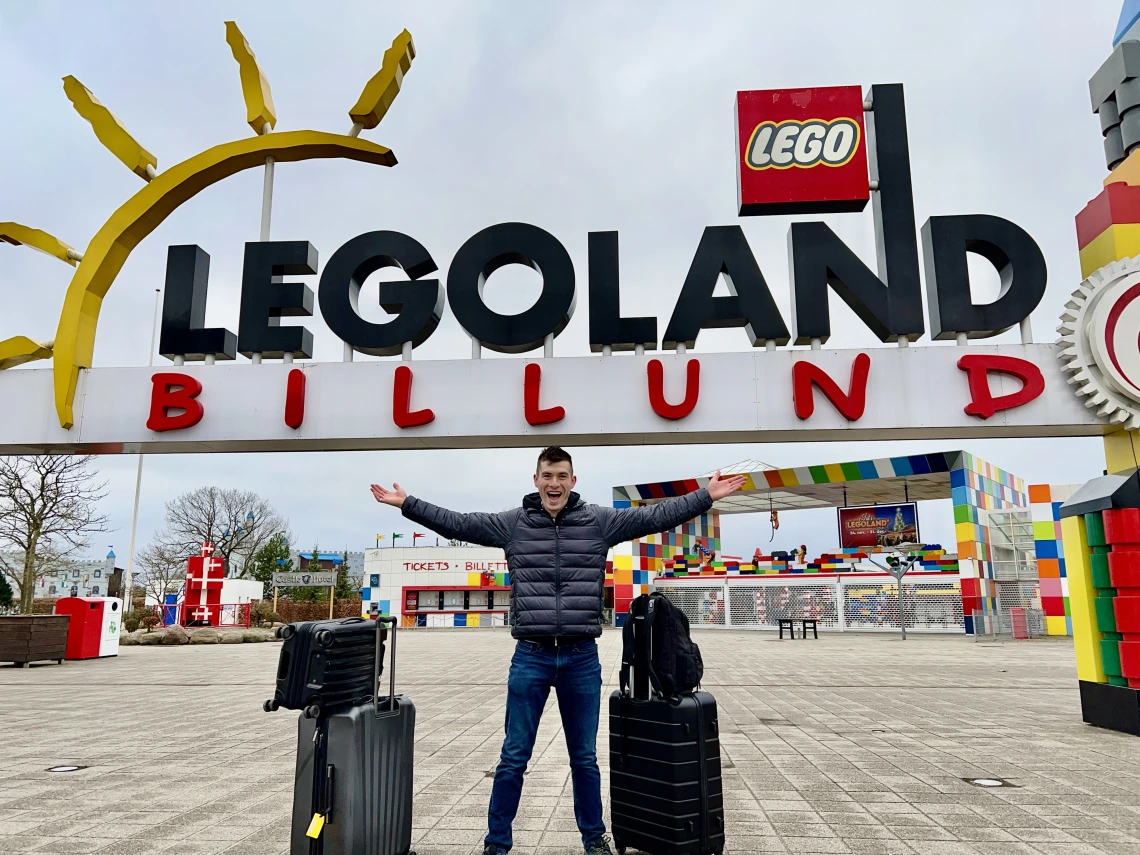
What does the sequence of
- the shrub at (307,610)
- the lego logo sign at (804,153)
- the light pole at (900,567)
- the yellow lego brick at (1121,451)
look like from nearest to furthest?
the yellow lego brick at (1121,451), the lego logo sign at (804,153), the light pole at (900,567), the shrub at (307,610)

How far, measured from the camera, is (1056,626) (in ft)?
71.1

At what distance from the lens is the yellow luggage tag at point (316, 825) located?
2982 mm

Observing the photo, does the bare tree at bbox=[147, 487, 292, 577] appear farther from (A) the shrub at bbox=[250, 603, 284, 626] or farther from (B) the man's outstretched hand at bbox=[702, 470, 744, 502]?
(B) the man's outstretched hand at bbox=[702, 470, 744, 502]

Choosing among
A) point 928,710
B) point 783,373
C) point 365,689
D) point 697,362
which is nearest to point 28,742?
point 365,689

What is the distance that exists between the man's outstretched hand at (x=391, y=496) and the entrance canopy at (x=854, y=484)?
1620 centimetres

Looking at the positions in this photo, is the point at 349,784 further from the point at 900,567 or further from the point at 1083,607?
the point at 900,567

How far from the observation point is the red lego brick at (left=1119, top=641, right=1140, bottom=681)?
6.38 m

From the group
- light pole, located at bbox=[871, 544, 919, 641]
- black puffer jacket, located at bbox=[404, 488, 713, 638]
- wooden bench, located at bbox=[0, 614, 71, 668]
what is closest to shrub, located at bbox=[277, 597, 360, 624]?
wooden bench, located at bbox=[0, 614, 71, 668]

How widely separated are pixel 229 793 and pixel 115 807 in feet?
1.97

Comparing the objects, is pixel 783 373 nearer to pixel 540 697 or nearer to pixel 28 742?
pixel 540 697

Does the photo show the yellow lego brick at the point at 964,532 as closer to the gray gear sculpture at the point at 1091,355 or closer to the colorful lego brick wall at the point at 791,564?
the colorful lego brick wall at the point at 791,564

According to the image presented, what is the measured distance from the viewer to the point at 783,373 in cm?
700

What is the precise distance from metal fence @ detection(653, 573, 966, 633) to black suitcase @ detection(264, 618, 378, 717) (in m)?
20.9

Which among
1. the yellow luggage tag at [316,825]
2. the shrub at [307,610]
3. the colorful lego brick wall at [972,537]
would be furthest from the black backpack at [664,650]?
the shrub at [307,610]
